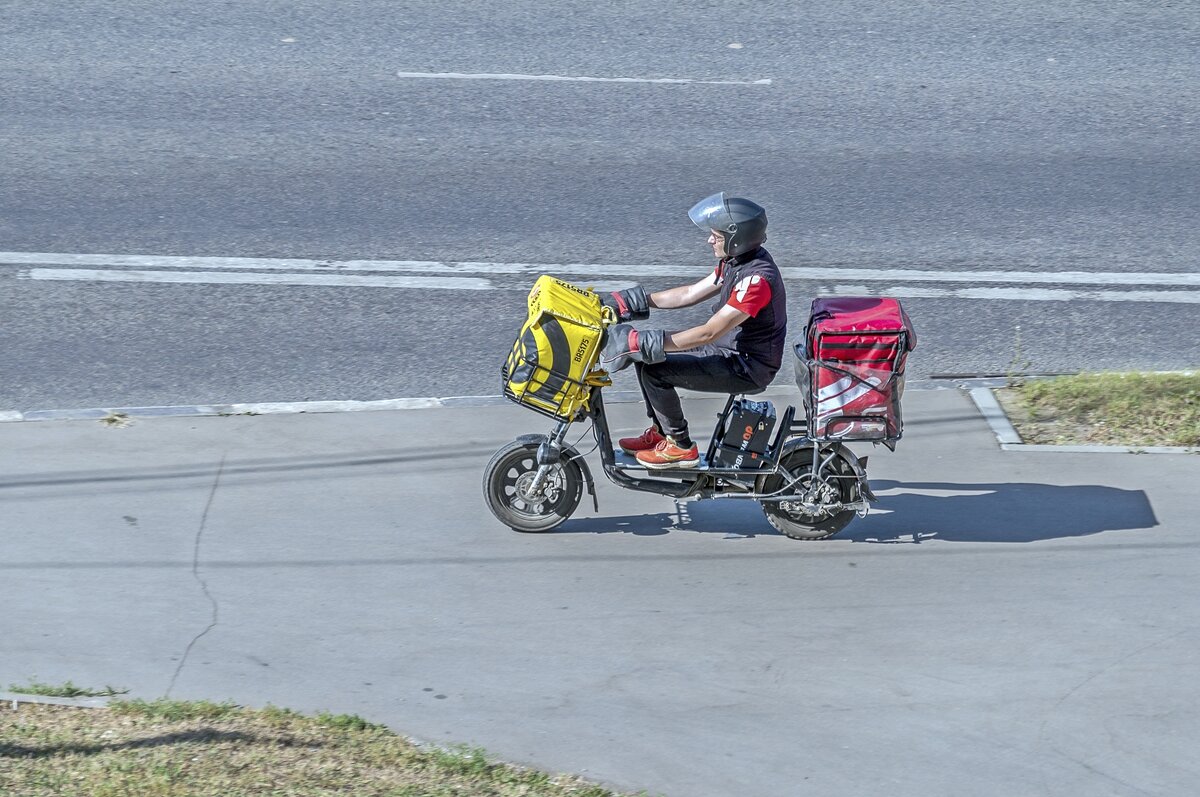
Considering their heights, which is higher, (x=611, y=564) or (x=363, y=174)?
(x=363, y=174)

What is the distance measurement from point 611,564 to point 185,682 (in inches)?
75.2

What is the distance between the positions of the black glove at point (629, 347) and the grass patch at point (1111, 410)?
8.11 feet

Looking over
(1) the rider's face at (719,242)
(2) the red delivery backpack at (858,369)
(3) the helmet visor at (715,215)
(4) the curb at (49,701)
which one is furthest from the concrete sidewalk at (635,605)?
(3) the helmet visor at (715,215)

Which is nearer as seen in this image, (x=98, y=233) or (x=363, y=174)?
(x=98, y=233)

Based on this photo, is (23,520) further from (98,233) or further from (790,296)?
(790,296)

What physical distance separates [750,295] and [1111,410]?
264 cm

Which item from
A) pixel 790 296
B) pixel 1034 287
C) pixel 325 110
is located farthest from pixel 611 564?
pixel 325 110

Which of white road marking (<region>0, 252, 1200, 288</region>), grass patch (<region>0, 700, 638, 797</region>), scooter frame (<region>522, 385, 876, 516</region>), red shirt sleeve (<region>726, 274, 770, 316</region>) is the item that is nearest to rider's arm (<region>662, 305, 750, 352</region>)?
red shirt sleeve (<region>726, 274, 770, 316</region>)

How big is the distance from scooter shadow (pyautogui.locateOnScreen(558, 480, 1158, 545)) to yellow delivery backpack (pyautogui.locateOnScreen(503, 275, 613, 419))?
77cm

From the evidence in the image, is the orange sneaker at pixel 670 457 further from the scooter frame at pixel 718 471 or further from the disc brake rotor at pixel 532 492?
the disc brake rotor at pixel 532 492

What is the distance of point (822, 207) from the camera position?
10.1 meters

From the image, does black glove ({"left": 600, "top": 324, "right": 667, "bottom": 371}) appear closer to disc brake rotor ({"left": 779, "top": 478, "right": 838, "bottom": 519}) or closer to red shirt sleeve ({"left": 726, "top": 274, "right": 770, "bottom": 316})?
red shirt sleeve ({"left": 726, "top": 274, "right": 770, "bottom": 316})

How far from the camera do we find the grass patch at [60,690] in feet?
16.7

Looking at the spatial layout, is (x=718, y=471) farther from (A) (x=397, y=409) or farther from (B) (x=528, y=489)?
(A) (x=397, y=409)
